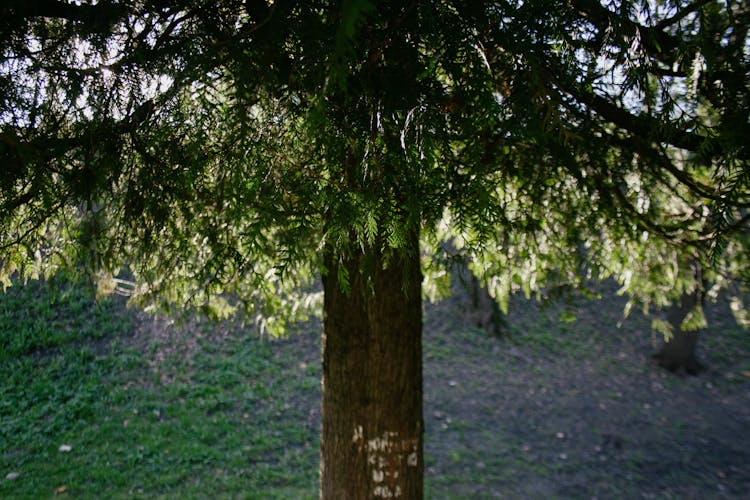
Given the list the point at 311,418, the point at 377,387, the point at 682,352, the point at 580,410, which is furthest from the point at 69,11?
the point at 682,352

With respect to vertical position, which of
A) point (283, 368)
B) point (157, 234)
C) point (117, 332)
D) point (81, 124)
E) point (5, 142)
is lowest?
point (283, 368)

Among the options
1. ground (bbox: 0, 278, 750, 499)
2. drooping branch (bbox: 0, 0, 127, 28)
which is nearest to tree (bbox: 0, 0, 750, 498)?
drooping branch (bbox: 0, 0, 127, 28)

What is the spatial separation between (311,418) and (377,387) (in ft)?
19.3

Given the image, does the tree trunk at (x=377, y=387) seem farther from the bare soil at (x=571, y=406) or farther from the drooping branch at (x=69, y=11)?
the bare soil at (x=571, y=406)

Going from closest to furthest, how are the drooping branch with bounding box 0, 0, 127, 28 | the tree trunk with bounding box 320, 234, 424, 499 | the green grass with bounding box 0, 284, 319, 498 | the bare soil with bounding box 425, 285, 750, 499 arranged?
1. the drooping branch with bounding box 0, 0, 127, 28
2. the tree trunk with bounding box 320, 234, 424, 499
3. the green grass with bounding box 0, 284, 319, 498
4. the bare soil with bounding box 425, 285, 750, 499

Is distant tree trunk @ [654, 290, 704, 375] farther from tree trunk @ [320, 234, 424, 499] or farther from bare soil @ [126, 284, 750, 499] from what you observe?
tree trunk @ [320, 234, 424, 499]

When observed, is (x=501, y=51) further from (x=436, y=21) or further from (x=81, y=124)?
(x=81, y=124)

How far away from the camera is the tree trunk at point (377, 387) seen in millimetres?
3336

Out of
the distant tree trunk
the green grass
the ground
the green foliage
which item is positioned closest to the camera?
the green foliage

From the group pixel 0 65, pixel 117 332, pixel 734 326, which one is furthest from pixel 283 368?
pixel 734 326

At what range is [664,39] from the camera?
2.68 m

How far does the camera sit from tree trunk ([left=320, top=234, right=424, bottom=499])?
334 centimetres

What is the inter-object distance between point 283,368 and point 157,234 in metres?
7.86

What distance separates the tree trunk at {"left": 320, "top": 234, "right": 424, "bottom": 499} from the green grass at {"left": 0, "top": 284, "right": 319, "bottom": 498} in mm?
3695
